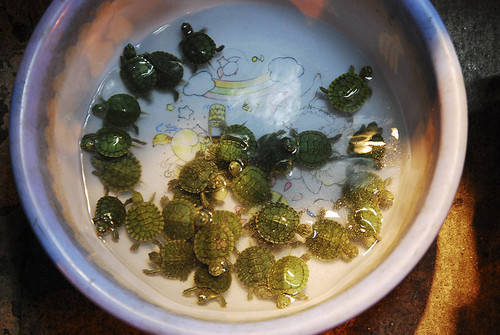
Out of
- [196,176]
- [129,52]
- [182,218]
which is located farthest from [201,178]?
[129,52]

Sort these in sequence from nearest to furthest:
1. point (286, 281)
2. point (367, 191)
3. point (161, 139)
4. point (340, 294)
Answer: point (340, 294)
point (286, 281)
point (367, 191)
point (161, 139)

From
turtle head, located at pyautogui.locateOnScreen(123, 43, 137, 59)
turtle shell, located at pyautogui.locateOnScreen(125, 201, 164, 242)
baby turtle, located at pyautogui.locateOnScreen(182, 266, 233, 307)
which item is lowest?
baby turtle, located at pyautogui.locateOnScreen(182, 266, 233, 307)

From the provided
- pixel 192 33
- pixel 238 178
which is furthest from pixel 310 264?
pixel 192 33

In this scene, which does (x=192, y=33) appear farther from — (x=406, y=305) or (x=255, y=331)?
(x=406, y=305)

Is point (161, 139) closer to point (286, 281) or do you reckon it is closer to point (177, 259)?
point (177, 259)

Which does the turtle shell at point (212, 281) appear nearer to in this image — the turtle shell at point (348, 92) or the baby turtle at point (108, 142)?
the baby turtle at point (108, 142)

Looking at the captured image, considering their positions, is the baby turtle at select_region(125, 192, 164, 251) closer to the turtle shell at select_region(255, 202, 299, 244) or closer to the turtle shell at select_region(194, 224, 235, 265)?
the turtle shell at select_region(194, 224, 235, 265)

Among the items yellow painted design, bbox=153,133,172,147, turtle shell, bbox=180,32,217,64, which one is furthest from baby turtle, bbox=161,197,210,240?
turtle shell, bbox=180,32,217,64
